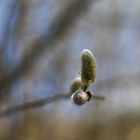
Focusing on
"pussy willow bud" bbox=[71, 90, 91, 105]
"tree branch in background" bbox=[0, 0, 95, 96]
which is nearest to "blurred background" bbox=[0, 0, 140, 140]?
"tree branch in background" bbox=[0, 0, 95, 96]

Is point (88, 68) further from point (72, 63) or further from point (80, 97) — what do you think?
point (72, 63)

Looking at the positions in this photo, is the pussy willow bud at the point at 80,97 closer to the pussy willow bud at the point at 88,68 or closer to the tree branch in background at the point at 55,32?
the pussy willow bud at the point at 88,68

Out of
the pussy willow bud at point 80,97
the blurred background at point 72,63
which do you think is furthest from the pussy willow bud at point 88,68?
the blurred background at point 72,63

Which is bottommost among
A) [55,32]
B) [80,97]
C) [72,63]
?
[80,97]

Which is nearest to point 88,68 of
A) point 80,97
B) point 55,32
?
point 80,97

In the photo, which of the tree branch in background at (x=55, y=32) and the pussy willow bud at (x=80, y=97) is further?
the tree branch in background at (x=55, y=32)

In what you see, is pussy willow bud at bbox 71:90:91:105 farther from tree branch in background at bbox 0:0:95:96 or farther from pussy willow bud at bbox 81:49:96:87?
tree branch in background at bbox 0:0:95:96
